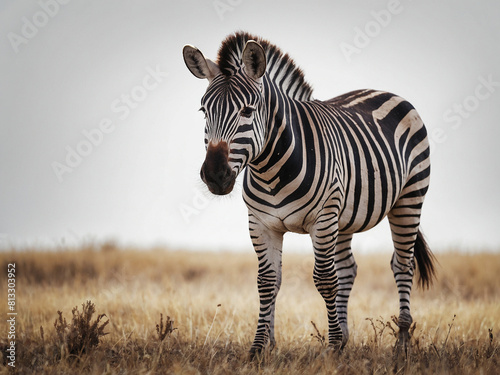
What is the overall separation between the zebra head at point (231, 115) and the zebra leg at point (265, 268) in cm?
102

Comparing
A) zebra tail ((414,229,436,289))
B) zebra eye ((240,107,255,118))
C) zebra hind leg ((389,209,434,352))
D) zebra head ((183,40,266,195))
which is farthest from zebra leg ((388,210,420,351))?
zebra eye ((240,107,255,118))

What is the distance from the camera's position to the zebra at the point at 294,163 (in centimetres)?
465

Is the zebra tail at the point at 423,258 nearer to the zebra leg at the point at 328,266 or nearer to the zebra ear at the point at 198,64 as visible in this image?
the zebra leg at the point at 328,266

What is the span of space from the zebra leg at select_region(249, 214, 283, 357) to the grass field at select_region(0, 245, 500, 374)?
247mm

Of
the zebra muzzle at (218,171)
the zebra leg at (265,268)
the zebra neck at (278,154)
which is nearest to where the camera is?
the zebra muzzle at (218,171)

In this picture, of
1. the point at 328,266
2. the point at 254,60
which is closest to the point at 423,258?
the point at 328,266

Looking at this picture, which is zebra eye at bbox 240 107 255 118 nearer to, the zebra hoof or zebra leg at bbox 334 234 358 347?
the zebra hoof

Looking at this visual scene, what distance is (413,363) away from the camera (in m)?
4.89

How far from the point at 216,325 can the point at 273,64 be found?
11.5ft

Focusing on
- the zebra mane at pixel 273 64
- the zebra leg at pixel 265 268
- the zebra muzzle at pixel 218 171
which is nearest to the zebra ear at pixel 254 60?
the zebra mane at pixel 273 64

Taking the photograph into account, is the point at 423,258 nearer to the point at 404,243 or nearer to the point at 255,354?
the point at 404,243

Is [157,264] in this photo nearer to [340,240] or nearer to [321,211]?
[340,240]

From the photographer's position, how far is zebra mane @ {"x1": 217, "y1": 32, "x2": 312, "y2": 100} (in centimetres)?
496

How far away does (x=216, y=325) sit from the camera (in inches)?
273
